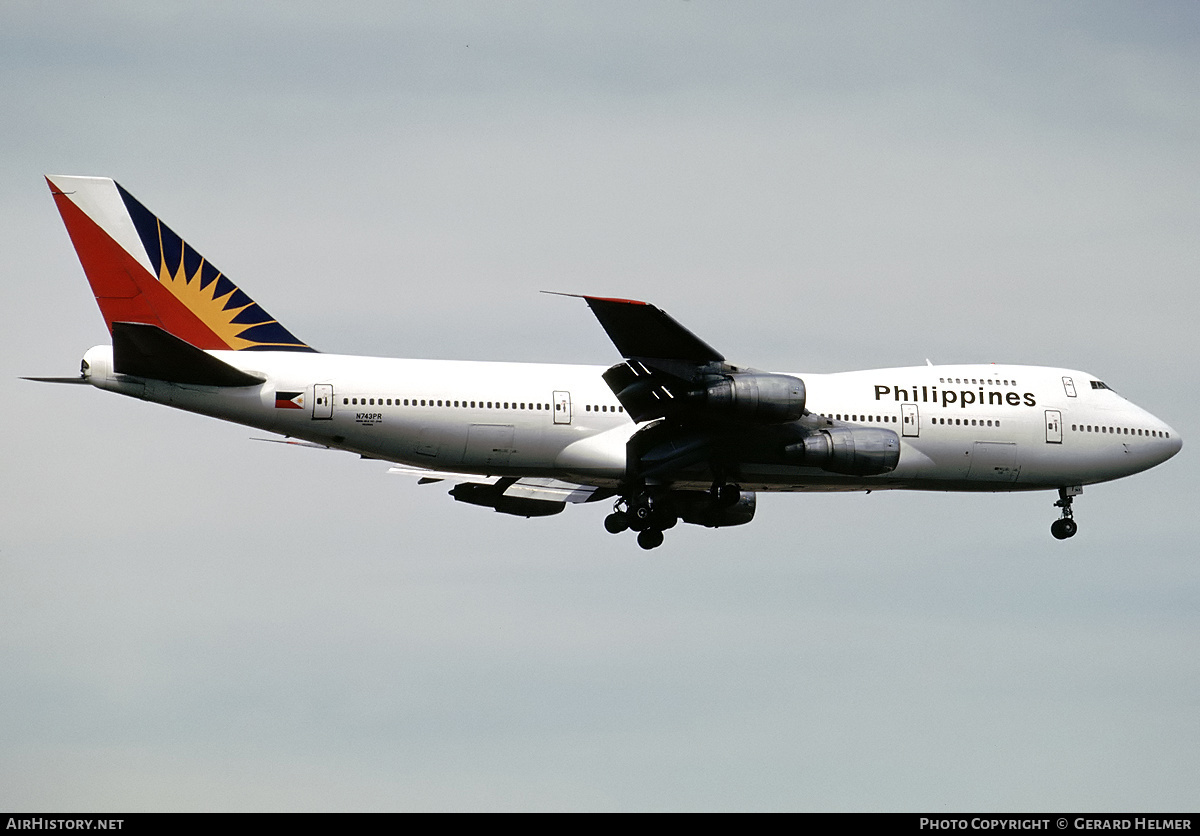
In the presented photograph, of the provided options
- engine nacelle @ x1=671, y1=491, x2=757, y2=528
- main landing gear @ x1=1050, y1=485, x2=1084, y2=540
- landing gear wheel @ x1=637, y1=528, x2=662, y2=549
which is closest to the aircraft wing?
engine nacelle @ x1=671, y1=491, x2=757, y2=528

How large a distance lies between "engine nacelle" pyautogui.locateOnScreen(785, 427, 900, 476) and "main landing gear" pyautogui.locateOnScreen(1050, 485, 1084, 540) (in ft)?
23.5

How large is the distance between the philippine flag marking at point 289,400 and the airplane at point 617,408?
3cm

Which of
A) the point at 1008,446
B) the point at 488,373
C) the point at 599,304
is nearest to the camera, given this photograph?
the point at 599,304

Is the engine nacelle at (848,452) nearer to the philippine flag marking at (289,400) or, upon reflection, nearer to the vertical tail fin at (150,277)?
the philippine flag marking at (289,400)

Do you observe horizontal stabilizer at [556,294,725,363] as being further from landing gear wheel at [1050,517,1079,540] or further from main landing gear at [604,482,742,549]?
landing gear wheel at [1050,517,1079,540]

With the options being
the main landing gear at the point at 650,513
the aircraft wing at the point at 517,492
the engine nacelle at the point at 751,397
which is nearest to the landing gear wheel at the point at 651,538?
the main landing gear at the point at 650,513

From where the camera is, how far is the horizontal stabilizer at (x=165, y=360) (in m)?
34.7

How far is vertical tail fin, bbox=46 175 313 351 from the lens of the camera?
1523 inches
